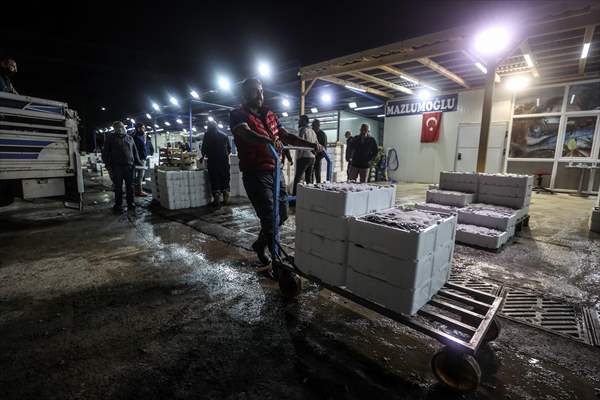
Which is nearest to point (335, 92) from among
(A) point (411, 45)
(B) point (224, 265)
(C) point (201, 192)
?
(A) point (411, 45)

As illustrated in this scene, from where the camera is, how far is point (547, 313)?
2.56 m

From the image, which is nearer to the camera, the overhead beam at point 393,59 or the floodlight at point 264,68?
the overhead beam at point 393,59

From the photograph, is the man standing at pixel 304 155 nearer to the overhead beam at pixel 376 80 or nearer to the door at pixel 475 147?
the overhead beam at pixel 376 80

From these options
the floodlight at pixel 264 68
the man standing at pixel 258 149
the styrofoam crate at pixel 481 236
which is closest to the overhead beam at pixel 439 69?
the styrofoam crate at pixel 481 236

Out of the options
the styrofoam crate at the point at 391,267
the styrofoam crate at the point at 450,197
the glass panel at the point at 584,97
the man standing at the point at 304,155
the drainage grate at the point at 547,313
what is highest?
the glass panel at the point at 584,97

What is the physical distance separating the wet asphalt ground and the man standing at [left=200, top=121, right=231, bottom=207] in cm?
341

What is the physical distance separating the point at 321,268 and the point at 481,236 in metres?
3.30

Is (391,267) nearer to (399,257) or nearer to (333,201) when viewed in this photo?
(399,257)

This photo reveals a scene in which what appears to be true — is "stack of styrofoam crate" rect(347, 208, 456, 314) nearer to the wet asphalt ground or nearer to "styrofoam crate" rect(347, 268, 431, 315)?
"styrofoam crate" rect(347, 268, 431, 315)

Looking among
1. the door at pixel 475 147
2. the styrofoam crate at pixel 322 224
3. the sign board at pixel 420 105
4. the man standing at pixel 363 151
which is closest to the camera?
the styrofoam crate at pixel 322 224

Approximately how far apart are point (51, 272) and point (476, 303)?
14.6ft

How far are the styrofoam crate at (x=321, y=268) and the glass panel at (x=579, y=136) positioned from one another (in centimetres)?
1338

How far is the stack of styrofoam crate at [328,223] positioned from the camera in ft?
7.17

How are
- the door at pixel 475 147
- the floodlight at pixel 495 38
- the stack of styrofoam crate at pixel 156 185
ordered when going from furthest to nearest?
1. the door at pixel 475 147
2. the stack of styrofoam crate at pixel 156 185
3. the floodlight at pixel 495 38
